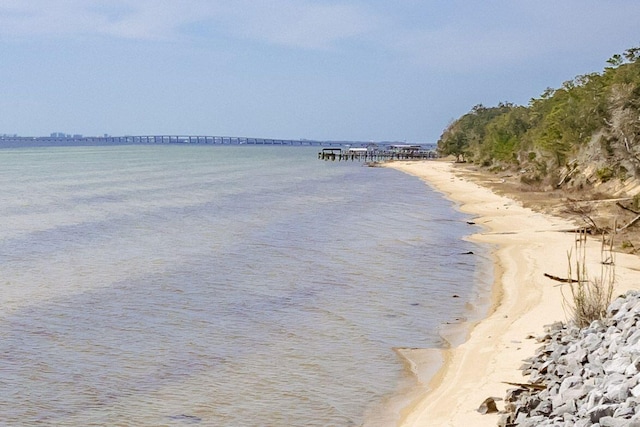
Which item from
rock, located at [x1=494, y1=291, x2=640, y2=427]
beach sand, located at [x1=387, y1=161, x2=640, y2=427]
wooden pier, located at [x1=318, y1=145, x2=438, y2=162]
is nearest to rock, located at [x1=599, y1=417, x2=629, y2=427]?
rock, located at [x1=494, y1=291, x2=640, y2=427]

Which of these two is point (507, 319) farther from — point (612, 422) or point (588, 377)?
point (612, 422)

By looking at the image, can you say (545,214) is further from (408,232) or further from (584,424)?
(584,424)

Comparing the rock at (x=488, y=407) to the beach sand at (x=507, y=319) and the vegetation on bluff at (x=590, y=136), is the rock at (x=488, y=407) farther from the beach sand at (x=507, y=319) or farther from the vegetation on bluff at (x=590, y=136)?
the vegetation on bluff at (x=590, y=136)

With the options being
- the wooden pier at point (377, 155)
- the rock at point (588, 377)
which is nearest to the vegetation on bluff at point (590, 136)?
the rock at point (588, 377)

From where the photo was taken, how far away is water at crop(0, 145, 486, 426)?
41.7 feet

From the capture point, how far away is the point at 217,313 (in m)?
18.7

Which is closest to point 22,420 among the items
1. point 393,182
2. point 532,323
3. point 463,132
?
point 532,323

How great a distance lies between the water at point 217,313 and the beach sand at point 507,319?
816 mm

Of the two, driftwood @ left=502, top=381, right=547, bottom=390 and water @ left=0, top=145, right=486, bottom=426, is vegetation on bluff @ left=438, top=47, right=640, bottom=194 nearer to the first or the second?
water @ left=0, top=145, right=486, bottom=426

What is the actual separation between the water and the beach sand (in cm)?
82

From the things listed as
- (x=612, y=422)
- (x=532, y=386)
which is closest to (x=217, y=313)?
(x=532, y=386)

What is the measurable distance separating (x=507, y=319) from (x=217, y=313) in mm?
6677

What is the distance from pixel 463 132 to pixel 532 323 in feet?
347

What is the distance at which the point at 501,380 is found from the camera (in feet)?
41.2
